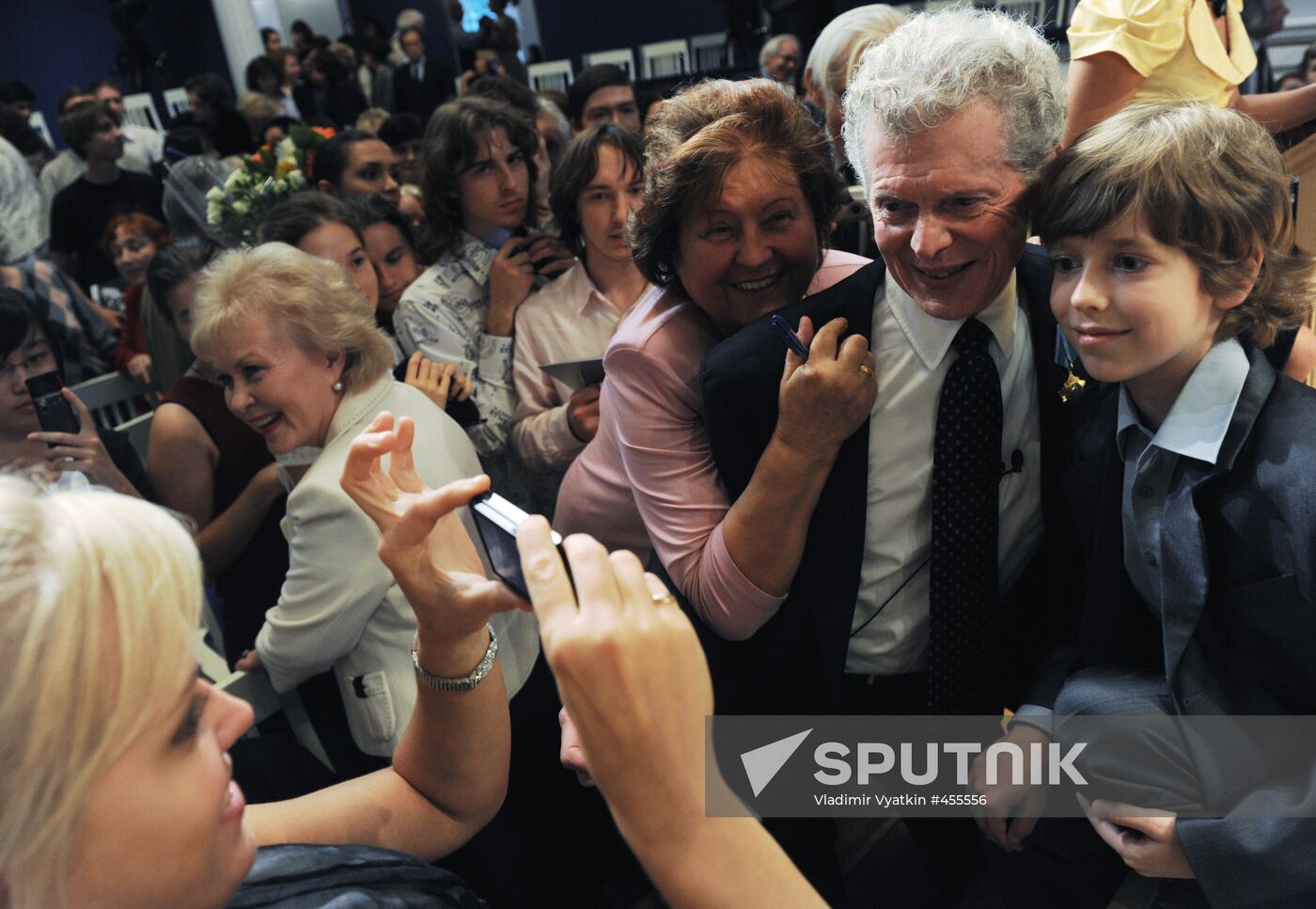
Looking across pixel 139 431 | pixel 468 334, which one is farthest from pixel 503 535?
pixel 139 431

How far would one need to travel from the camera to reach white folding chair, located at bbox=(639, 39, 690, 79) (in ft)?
37.0

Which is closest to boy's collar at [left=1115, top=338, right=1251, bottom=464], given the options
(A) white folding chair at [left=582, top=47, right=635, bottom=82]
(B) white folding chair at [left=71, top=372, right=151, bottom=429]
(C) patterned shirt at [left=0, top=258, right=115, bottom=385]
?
(B) white folding chair at [left=71, top=372, right=151, bottom=429]

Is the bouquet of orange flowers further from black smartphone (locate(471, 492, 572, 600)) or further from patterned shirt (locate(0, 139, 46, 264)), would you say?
black smartphone (locate(471, 492, 572, 600))

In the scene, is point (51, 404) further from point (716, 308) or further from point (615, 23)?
point (615, 23)

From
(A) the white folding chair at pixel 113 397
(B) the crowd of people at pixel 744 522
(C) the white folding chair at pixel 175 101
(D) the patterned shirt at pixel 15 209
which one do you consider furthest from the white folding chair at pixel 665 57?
(B) the crowd of people at pixel 744 522

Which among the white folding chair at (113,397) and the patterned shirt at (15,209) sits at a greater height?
the patterned shirt at (15,209)

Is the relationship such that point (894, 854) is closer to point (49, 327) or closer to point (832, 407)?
point (832, 407)

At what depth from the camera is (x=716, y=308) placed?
1.61 metres

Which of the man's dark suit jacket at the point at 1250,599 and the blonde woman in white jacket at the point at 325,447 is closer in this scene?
the man's dark suit jacket at the point at 1250,599

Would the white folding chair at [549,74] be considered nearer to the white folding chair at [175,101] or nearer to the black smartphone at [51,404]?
the white folding chair at [175,101]

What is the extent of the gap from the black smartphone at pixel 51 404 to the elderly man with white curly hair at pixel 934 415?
1741mm

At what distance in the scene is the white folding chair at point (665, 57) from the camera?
11.3 metres

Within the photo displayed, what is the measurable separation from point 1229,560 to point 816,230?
0.84m

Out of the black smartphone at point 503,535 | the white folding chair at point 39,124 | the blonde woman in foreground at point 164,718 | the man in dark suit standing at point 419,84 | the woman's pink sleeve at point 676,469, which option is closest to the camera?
the blonde woman in foreground at point 164,718
